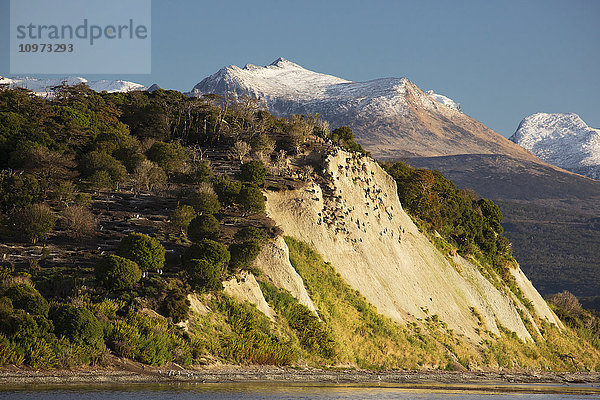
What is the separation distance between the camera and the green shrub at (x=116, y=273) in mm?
48406

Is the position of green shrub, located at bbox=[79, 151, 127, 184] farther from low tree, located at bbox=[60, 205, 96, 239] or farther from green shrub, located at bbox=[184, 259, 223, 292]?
green shrub, located at bbox=[184, 259, 223, 292]

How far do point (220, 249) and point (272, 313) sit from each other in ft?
22.7

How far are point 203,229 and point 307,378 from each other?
14.2 metres

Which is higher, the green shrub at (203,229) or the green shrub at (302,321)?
the green shrub at (203,229)

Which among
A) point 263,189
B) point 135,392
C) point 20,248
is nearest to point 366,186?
point 263,189

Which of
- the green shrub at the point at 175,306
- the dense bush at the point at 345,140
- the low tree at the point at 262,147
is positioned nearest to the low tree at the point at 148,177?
the low tree at the point at 262,147

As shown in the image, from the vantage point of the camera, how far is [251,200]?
65.7 meters

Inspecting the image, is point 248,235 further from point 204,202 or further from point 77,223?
point 77,223

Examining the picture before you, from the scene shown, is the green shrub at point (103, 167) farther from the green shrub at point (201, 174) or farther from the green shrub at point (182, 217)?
the green shrub at point (182, 217)

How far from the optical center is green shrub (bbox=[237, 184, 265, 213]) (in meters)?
65.8

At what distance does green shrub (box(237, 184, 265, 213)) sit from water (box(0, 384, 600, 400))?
66.4ft

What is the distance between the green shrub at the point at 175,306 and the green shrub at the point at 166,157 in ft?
88.1

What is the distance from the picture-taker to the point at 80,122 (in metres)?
81.3

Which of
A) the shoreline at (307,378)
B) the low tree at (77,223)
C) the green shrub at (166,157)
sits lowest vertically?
the shoreline at (307,378)
